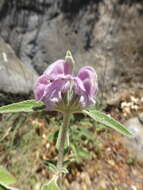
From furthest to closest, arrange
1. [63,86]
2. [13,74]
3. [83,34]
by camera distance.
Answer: [83,34]
[13,74]
[63,86]

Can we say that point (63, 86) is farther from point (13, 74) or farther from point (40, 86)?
point (13, 74)

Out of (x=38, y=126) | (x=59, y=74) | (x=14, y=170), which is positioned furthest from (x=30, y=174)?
(x=59, y=74)

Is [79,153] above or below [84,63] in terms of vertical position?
below

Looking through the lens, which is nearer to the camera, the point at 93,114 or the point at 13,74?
the point at 93,114

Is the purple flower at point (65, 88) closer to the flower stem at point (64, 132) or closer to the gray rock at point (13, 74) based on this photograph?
the flower stem at point (64, 132)

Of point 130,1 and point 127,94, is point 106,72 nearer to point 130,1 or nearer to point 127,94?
point 127,94

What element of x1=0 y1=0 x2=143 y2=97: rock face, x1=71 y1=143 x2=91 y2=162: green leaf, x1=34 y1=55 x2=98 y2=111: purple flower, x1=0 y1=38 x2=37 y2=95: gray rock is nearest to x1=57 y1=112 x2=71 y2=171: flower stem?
x1=34 y1=55 x2=98 y2=111: purple flower

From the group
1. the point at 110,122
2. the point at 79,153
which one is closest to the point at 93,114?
the point at 110,122
